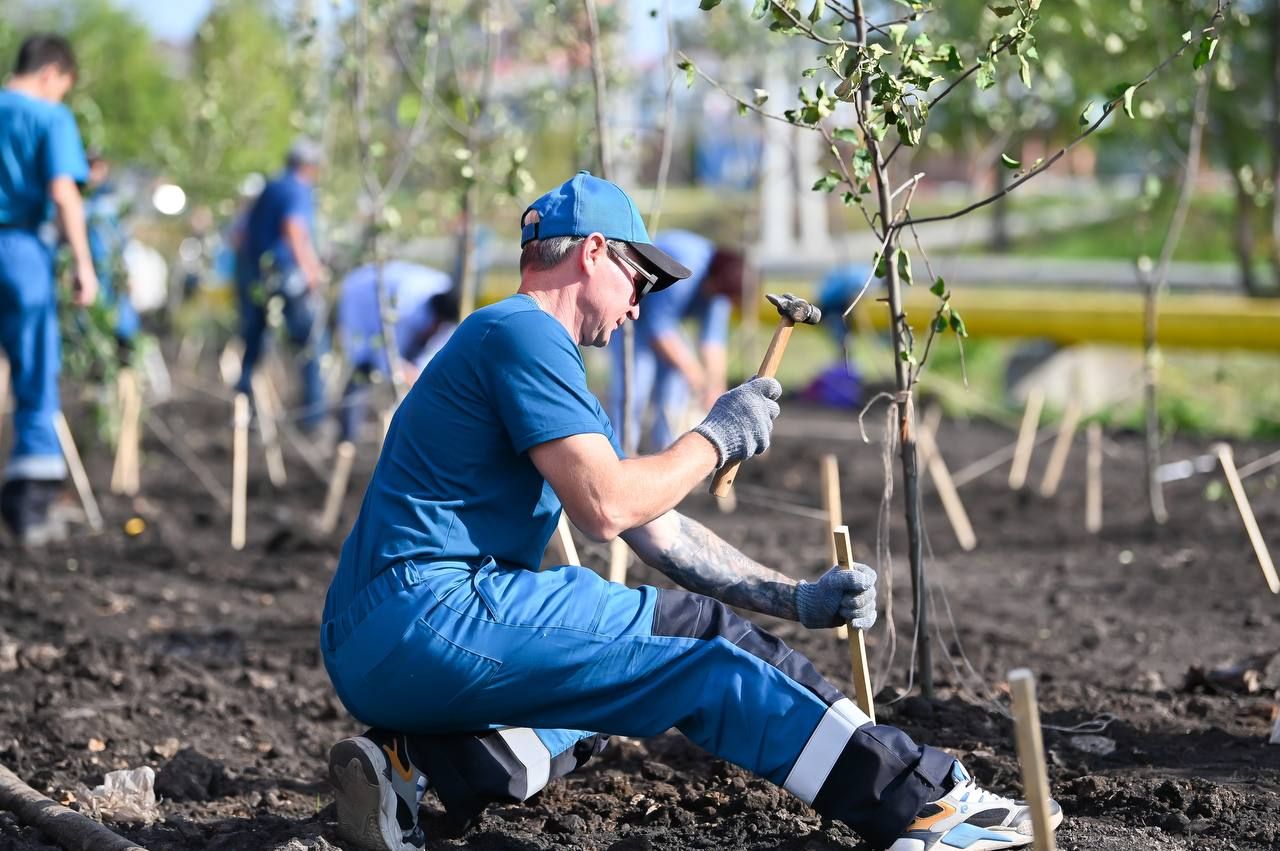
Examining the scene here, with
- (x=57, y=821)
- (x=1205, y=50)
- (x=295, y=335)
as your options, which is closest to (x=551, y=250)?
(x=1205, y=50)

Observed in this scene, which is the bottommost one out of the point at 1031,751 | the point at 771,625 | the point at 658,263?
the point at 771,625

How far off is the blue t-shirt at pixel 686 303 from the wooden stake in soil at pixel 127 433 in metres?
2.79

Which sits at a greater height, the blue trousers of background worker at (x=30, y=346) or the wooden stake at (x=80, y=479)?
the blue trousers of background worker at (x=30, y=346)

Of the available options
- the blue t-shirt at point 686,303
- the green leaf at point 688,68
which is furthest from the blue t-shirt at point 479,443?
the blue t-shirt at point 686,303

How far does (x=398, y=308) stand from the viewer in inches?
321

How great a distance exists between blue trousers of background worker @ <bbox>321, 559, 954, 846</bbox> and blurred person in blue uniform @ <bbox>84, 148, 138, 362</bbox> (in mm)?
5563

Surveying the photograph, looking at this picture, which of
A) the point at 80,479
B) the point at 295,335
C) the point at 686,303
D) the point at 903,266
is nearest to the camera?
the point at 903,266

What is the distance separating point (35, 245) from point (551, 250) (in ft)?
14.5

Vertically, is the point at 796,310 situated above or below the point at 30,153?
below

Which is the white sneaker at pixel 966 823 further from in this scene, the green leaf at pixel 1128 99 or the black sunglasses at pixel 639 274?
the green leaf at pixel 1128 99

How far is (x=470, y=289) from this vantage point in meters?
6.56

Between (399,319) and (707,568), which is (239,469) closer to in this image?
(399,319)

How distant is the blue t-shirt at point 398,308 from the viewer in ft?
26.6

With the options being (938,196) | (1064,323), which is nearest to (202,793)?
(1064,323)
